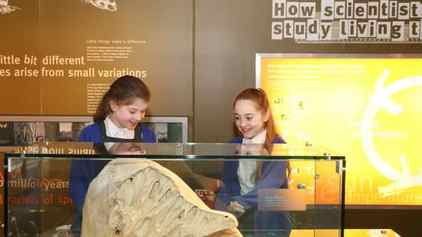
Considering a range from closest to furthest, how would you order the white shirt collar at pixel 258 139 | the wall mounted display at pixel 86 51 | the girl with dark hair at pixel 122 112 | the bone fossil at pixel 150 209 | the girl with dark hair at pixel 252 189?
the bone fossil at pixel 150 209 → the girl with dark hair at pixel 252 189 → the white shirt collar at pixel 258 139 → the girl with dark hair at pixel 122 112 → the wall mounted display at pixel 86 51

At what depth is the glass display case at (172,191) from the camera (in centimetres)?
142

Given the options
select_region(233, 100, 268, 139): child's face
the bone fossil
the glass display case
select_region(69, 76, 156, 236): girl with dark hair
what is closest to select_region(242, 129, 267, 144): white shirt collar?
select_region(233, 100, 268, 139): child's face

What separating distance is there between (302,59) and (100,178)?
2767mm

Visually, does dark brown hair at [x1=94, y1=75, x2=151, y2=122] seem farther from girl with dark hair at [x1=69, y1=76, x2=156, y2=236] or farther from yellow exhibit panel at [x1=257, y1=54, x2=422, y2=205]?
yellow exhibit panel at [x1=257, y1=54, x2=422, y2=205]

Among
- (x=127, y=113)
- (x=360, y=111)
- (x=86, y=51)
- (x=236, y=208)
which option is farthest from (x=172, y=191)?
(x=360, y=111)

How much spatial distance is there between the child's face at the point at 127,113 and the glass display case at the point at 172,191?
1.08m

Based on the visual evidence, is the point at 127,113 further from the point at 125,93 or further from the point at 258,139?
the point at 258,139

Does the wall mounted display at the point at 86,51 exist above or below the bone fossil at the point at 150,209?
above

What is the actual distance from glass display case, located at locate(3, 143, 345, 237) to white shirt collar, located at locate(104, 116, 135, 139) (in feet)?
3.45

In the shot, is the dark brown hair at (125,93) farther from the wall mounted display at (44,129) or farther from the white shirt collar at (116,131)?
the wall mounted display at (44,129)

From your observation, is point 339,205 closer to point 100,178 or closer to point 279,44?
point 100,178

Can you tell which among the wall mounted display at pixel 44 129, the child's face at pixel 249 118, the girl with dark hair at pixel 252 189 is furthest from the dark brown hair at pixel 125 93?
the girl with dark hair at pixel 252 189

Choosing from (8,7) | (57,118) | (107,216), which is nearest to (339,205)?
(107,216)

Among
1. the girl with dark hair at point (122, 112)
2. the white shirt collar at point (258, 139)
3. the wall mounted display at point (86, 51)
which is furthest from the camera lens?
the wall mounted display at point (86, 51)
